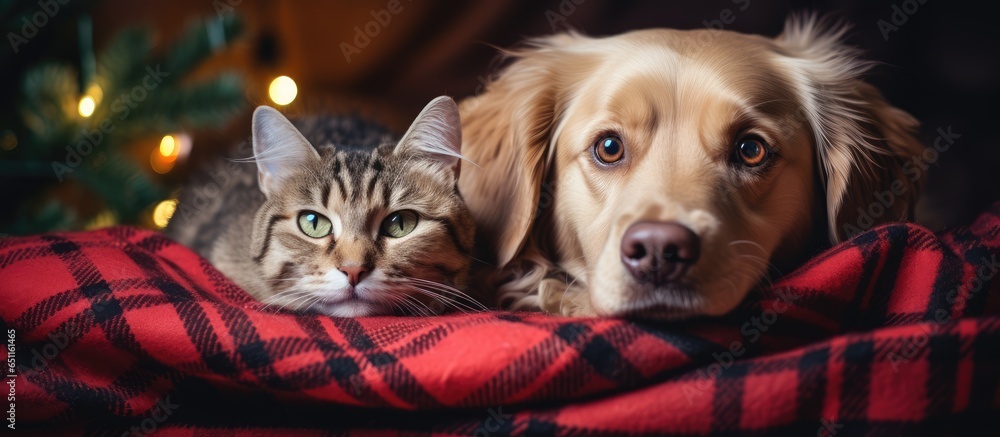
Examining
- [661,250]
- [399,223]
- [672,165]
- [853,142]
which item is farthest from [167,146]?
[853,142]

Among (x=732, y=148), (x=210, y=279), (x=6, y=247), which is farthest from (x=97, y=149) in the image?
(x=732, y=148)

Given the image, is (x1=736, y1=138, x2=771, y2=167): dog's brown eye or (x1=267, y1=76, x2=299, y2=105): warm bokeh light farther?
(x1=267, y1=76, x2=299, y2=105): warm bokeh light

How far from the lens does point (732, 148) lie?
1346 millimetres

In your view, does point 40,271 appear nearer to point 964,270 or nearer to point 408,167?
point 408,167

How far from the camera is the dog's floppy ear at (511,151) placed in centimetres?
152

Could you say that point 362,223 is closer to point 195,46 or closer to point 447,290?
point 447,290

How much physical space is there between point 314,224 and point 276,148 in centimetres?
18

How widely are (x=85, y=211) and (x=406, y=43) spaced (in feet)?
4.80

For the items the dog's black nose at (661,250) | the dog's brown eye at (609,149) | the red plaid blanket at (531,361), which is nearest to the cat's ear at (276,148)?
the red plaid blanket at (531,361)

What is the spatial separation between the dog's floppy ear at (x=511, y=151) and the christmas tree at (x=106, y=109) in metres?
0.94

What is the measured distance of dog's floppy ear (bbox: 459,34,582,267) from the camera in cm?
152

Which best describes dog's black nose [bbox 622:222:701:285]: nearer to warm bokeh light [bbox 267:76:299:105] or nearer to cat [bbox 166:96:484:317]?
cat [bbox 166:96:484:317]

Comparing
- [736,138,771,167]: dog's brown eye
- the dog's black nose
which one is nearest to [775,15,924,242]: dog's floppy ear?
[736,138,771,167]: dog's brown eye

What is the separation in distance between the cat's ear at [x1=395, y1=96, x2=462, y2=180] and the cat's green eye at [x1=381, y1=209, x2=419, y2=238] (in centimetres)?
13
